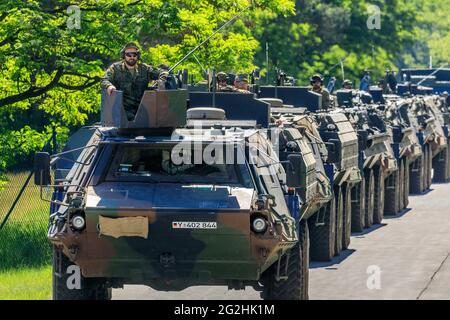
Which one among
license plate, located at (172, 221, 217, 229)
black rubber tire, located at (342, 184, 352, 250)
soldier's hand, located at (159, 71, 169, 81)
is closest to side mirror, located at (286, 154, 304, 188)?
license plate, located at (172, 221, 217, 229)

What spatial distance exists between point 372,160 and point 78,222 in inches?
475

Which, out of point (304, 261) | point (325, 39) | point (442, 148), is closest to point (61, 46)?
point (304, 261)

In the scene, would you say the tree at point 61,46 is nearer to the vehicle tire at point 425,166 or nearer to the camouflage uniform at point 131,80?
the camouflage uniform at point 131,80

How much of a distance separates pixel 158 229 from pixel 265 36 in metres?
46.1

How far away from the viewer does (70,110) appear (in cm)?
2720

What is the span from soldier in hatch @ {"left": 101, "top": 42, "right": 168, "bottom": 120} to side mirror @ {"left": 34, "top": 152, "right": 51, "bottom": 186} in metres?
1.75

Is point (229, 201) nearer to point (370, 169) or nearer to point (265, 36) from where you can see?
point (370, 169)

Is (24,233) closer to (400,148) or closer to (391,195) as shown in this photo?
(391,195)

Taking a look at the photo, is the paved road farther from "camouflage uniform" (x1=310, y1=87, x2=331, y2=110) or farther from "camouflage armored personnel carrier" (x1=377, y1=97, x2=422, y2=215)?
"camouflage uniform" (x1=310, y1=87, x2=331, y2=110)

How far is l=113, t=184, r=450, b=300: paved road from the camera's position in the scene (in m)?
17.5

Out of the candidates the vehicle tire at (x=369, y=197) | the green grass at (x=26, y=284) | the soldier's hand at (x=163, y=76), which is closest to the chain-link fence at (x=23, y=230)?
the green grass at (x=26, y=284)

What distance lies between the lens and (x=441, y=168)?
1521 inches

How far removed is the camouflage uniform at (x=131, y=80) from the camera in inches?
659

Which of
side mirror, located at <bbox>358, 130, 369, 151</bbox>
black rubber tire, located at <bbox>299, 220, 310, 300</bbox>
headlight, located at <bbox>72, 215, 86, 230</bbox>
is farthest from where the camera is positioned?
side mirror, located at <bbox>358, 130, 369, 151</bbox>
